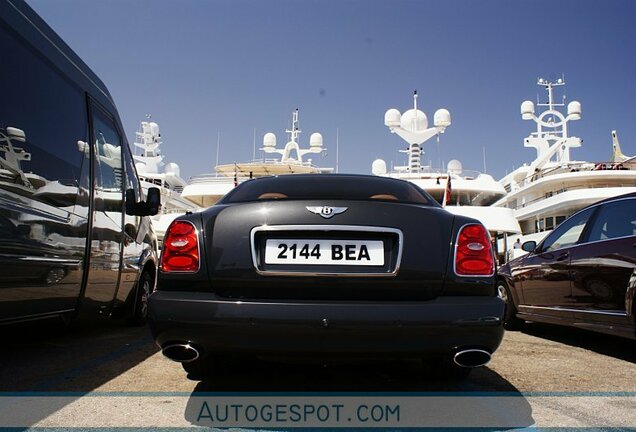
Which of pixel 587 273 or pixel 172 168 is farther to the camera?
pixel 172 168

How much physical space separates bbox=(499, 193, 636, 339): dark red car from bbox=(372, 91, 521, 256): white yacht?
830 centimetres

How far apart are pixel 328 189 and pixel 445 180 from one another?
27.5 m

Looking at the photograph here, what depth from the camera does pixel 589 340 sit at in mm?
5000

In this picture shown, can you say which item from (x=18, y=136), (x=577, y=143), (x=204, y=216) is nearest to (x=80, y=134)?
(x=18, y=136)

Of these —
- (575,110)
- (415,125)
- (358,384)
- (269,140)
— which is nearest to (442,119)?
(415,125)

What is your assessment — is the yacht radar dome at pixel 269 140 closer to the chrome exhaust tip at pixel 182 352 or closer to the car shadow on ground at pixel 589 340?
the car shadow on ground at pixel 589 340

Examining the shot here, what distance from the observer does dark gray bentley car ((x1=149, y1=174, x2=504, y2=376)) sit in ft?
7.15

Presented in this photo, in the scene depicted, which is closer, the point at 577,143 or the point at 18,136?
the point at 18,136

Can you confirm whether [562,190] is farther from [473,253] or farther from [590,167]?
[473,253]

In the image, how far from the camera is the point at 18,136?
3021mm

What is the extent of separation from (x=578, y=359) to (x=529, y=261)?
1535mm

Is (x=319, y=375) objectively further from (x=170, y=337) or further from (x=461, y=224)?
(x=461, y=224)

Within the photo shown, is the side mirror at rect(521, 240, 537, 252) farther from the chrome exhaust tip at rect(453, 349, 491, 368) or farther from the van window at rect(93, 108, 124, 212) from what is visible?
the van window at rect(93, 108, 124, 212)

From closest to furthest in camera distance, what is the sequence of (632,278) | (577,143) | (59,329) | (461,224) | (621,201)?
(461,224) < (632,278) < (621,201) < (59,329) < (577,143)
